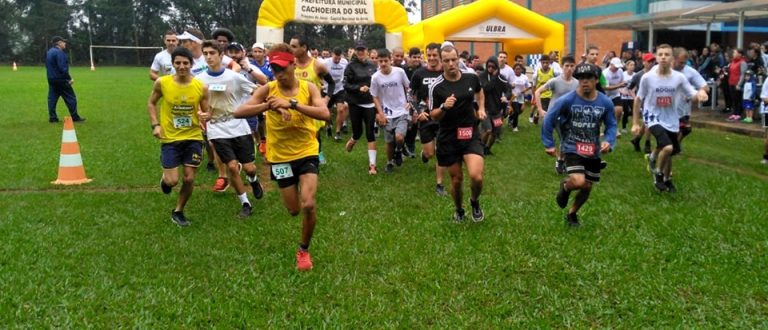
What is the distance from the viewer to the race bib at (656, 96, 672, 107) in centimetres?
771

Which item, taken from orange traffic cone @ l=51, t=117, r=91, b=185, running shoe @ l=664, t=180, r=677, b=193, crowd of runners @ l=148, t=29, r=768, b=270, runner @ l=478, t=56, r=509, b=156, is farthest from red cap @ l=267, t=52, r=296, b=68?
runner @ l=478, t=56, r=509, b=156

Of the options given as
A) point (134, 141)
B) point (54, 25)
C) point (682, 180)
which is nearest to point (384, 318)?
point (682, 180)

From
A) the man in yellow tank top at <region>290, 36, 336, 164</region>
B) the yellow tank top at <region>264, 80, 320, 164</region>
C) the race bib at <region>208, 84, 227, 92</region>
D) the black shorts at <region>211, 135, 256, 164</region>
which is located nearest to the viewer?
the yellow tank top at <region>264, 80, 320, 164</region>

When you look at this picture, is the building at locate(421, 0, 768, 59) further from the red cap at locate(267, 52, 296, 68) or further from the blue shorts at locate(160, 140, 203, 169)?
the red cap at locate(267, 52, 296, 68)

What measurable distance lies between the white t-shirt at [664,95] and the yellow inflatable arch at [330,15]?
1034 centimetres

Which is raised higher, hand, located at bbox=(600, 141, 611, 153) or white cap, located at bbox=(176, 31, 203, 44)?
white cap, located at bbox=(176, 31, 203, 44)

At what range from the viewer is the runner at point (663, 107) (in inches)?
302

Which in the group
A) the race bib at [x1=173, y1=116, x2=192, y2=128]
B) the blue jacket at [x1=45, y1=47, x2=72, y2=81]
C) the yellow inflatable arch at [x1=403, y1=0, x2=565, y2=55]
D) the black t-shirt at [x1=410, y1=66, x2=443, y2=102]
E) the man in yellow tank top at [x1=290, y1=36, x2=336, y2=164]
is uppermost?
the yellow inflatable arch at [x1=403, y1=0, x2=565, y2=55]

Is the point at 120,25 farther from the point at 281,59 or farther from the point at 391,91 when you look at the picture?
the point at 281,59

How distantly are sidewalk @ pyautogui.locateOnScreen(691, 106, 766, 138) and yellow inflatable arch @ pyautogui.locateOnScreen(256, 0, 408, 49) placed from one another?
320 inches

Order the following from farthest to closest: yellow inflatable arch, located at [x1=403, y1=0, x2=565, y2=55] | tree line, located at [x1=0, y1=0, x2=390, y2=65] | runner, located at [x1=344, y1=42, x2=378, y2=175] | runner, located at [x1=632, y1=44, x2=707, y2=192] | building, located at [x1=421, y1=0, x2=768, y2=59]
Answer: tree line, located at [x1=0, y1=0, x2=390, y2=65] < building, located at [x1=421, y1=0, x2=768, y2=59] < yellow inflatable arch, located at [x1=403, y1=0, x2=565, y2=55] < runner, located at [x1=344, y1=42, x2=378, y2=175] < runner, located at [x1=632, y1=44, x2=707, y2=192]

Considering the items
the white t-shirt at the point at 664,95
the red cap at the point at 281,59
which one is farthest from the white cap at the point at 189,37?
the white t-shirt at the point at 664,95

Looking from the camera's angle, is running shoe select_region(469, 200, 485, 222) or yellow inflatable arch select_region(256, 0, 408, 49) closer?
running shoe select_region(469, 200, 485, 222)

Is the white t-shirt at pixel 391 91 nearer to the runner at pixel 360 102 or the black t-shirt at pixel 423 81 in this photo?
the runner at pixel 360 102
